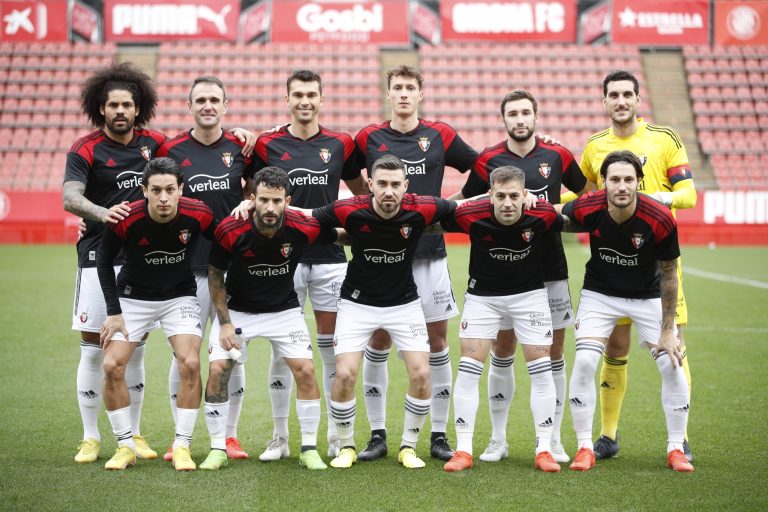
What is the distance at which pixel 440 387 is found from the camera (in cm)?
558

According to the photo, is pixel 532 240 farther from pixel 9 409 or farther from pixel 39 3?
pixel 39 3

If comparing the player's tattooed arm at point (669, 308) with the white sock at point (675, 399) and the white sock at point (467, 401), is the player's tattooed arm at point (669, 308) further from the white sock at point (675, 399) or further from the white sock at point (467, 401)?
the white sock at point (467, 401)

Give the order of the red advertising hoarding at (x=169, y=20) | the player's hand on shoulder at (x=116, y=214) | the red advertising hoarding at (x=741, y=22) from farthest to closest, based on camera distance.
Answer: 1. the red advertising hoarding at (x=741, y=22)
2. the red advertising hoarding at (x=169, y=20)
3. the player's hand on shoulder at (x=116, y=214)

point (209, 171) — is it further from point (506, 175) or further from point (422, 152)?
point (506, 175)

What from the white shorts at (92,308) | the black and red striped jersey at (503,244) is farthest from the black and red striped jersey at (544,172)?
the white shorts at (92,308)

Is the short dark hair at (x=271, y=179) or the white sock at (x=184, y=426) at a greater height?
the short dark hair at (x=271, y=179)

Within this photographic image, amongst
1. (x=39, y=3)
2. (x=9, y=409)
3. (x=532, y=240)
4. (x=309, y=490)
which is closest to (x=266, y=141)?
(x=532, y=240)

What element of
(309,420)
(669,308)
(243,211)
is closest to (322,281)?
(243,211)

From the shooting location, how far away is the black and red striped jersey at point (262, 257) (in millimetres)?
5047

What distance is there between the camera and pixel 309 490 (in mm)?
4578

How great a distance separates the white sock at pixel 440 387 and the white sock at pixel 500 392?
0.98 feet

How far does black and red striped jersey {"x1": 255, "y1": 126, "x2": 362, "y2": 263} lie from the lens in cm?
550

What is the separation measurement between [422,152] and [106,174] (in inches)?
79.5

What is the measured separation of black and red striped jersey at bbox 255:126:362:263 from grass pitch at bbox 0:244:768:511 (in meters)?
1.53
